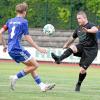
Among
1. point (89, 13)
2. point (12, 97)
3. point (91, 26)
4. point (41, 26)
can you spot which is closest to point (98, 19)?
point (89, 13)

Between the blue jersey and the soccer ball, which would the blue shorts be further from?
the soccer ball

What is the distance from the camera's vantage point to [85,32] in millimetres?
13023

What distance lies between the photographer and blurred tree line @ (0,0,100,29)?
32938mm

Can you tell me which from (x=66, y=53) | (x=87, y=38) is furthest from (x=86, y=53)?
(x=66, y=53)

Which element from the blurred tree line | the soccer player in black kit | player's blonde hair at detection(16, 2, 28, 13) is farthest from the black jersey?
the blurred tree line

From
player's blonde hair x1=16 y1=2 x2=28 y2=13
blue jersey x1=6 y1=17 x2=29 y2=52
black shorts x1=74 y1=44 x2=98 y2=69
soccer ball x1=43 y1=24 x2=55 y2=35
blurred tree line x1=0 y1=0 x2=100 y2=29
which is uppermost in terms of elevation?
player's blonde hair x1=16 y1=2 x2=28 y2=13

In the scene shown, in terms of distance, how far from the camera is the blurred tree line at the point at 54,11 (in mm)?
32938

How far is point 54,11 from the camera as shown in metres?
34.0

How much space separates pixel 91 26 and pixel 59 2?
860 inches

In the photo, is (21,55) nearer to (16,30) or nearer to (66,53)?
(16,30)

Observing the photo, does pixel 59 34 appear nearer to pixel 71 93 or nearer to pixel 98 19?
pixel 98 19

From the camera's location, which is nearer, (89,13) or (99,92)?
(99,92)

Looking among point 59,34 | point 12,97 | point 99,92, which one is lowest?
point 59,34

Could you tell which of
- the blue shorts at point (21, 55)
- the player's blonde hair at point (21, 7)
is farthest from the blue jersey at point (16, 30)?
the player's blonde hair at point (21, 7)
